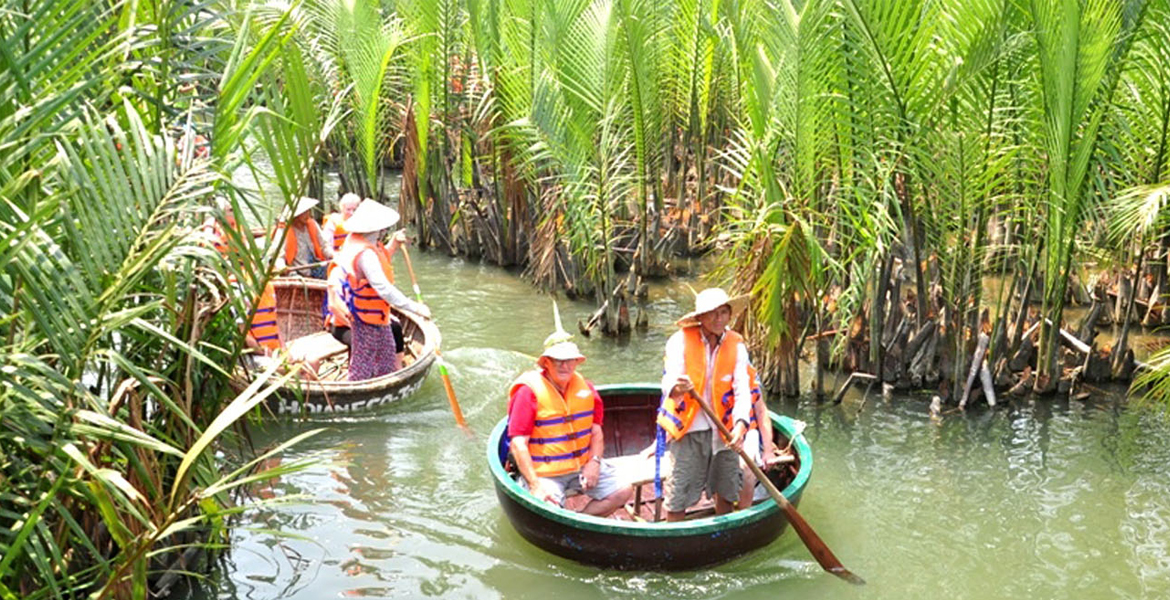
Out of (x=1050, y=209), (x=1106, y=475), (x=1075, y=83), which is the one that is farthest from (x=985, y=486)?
(x=1075, y=83)

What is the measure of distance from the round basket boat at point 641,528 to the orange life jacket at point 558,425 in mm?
265

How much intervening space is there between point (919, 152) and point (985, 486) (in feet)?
8.18

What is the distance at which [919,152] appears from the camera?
1005cm

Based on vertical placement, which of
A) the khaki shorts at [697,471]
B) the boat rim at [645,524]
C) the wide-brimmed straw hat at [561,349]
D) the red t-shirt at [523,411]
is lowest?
the boat rim at [645,524]

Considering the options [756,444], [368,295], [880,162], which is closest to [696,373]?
[756,444]

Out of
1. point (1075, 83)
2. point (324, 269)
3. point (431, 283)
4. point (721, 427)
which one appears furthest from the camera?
point (431, 283)

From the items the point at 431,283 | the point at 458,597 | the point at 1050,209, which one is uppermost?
the point at 1050,209

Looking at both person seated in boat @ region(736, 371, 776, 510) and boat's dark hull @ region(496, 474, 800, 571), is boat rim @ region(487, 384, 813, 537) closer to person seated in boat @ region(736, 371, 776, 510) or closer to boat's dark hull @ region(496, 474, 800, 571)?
boat's dark hull @ region(496, 474, 800, 571)

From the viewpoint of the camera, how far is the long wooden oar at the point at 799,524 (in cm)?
804

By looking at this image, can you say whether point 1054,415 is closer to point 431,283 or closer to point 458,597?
point 458,597

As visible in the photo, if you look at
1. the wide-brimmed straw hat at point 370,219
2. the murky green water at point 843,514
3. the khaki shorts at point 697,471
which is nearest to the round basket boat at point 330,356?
the murky green water at point 843,514

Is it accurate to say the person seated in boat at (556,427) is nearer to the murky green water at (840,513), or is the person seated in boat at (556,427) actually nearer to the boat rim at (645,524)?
the boat rim at (645,524)

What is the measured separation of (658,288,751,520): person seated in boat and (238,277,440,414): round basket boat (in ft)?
9.18

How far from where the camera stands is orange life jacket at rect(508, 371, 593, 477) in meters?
8.52
